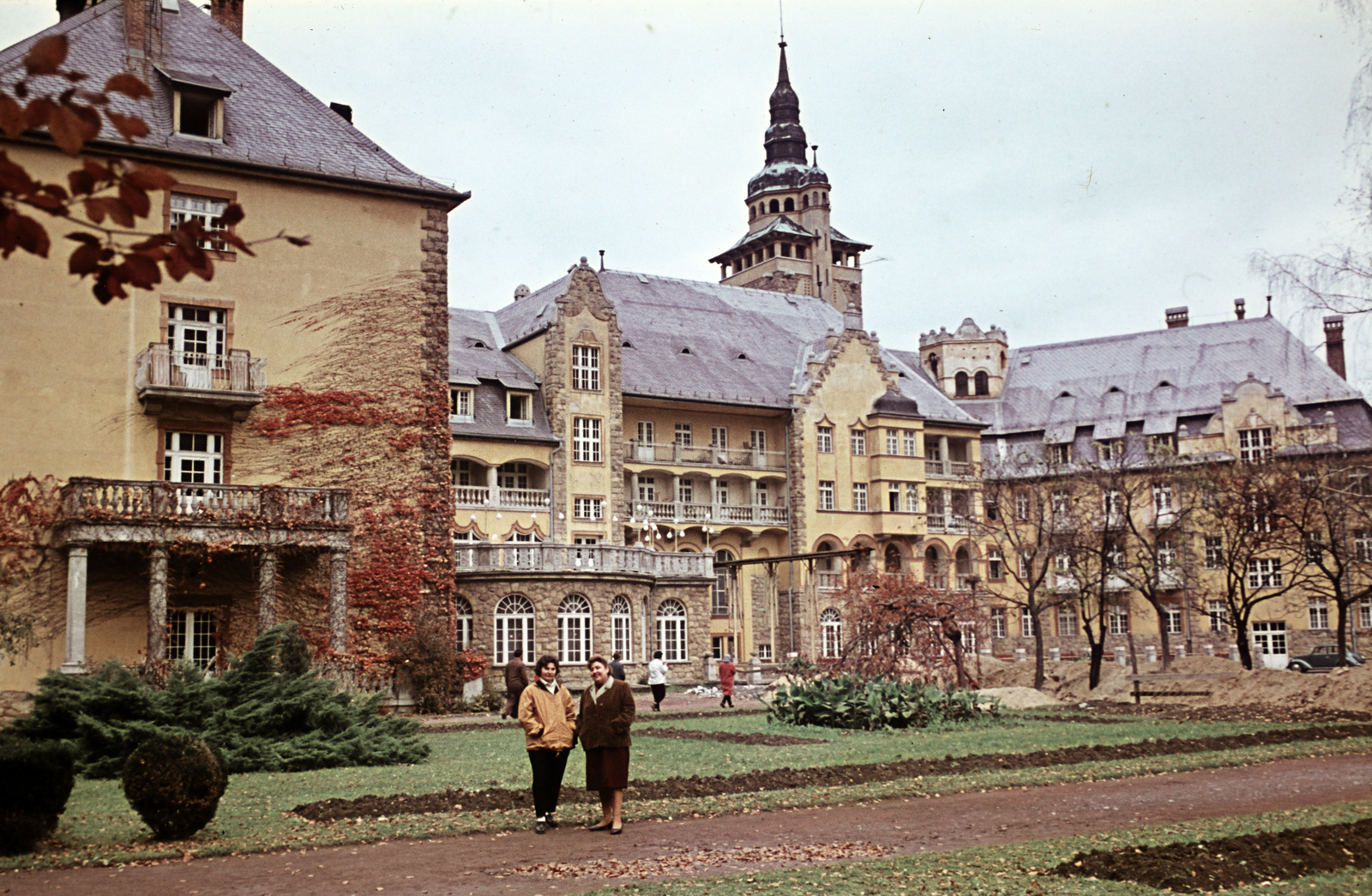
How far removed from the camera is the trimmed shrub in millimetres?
24594

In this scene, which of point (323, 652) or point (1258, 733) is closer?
point (1258, 733)

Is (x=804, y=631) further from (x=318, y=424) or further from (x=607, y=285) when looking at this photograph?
(x=318, y=424)

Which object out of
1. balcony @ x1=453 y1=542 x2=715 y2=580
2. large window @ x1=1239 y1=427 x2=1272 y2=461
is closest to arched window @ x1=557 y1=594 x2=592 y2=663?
balcony @ x1=453 y1=542 x2=715 y2=580

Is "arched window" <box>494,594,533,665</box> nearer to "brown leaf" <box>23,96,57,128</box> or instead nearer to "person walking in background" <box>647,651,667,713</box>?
"person walking in background" <box>647,651,667,713</box>

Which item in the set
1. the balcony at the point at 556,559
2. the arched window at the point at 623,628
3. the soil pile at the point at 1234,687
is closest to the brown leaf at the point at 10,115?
the soil pile at the point at 1234,687

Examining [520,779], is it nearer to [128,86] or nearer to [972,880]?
[972,880]

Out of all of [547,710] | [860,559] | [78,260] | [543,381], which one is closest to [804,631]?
[860,559]

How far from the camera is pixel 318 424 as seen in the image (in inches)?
1275

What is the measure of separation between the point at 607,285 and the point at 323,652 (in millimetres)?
33022

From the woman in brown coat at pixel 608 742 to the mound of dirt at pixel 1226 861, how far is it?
423 centimetres

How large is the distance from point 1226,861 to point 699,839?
177 inches

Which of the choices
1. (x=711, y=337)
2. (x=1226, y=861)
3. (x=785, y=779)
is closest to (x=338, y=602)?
(x=785, y=779)

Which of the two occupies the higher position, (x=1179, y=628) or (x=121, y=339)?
(x=121, y=339)

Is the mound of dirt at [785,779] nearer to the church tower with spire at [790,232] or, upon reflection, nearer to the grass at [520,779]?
the grass at [520,779]
